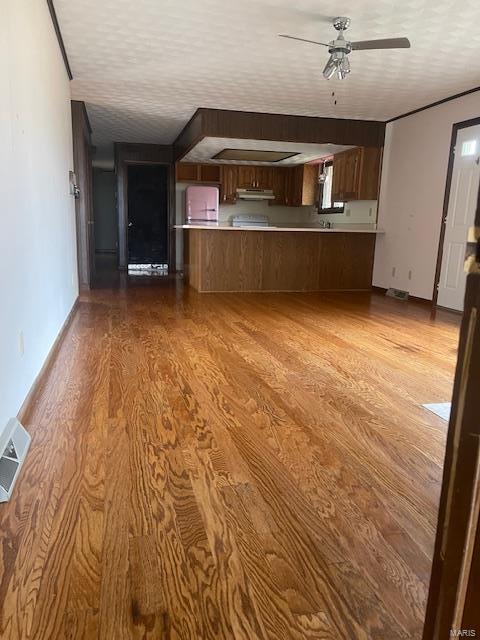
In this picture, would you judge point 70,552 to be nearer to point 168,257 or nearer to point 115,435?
point 115,435

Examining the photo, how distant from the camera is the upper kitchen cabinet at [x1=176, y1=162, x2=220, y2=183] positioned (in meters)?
8.52

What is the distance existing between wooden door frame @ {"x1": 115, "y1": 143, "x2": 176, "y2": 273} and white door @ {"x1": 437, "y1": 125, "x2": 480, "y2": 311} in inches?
202

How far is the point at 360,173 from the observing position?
6523mm

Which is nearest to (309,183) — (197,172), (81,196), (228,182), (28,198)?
(228,182)

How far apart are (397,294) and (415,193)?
1.35 meters

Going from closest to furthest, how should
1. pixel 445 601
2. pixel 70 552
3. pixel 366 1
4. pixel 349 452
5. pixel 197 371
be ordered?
pixel 445 601, pixel 70 552, pixel 349 452, pixel 197 371, pixel 366 1

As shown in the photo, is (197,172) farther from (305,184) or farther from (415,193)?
(415,193)

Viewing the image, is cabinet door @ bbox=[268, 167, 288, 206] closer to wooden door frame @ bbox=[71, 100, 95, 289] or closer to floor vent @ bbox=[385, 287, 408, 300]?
floor vent @ bbox=[385, 287, 408, 300]

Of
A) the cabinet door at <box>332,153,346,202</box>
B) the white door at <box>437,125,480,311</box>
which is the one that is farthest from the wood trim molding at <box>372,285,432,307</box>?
the cabinet door at <box>332,153,346,202</box>

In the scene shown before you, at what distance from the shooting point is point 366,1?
3139mm

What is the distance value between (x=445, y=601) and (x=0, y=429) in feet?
5.36

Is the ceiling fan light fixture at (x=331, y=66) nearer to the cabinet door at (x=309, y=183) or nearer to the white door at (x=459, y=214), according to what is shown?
the white door at (x=459, y=214)

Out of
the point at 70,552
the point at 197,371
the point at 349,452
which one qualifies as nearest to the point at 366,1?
the point at 197,371

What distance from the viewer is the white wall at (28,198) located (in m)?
1.88
